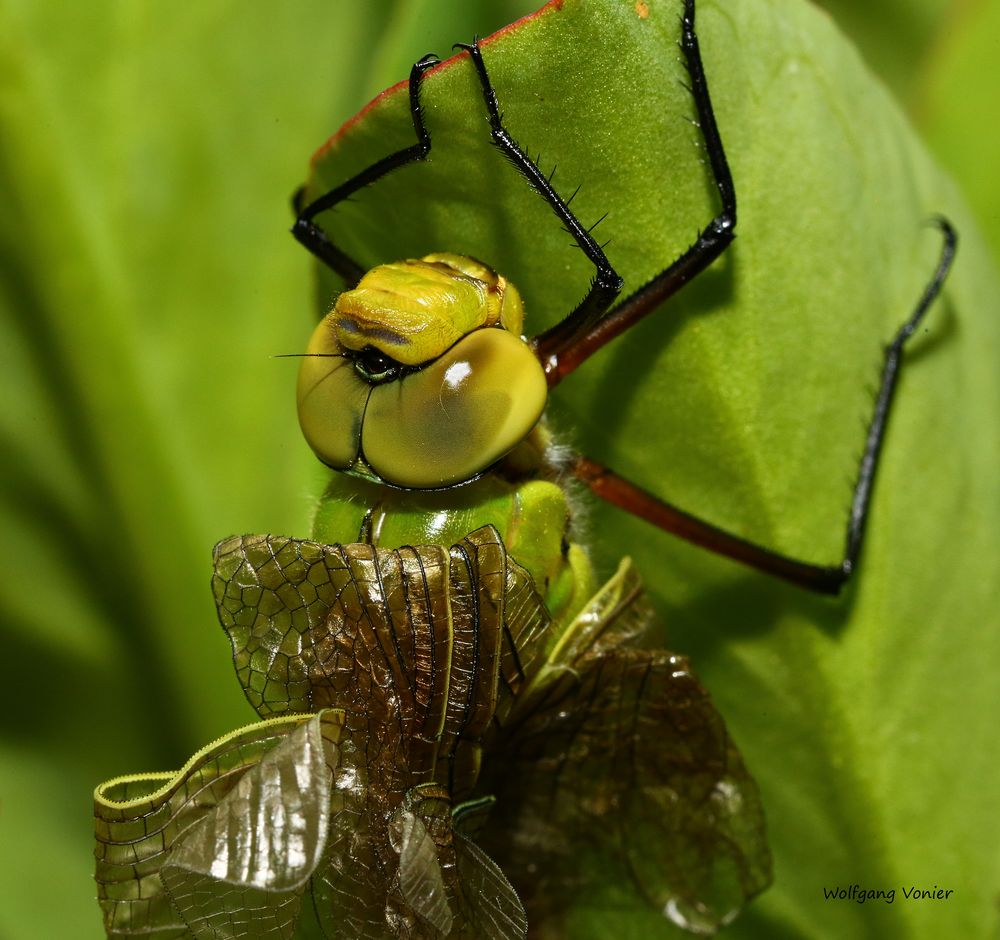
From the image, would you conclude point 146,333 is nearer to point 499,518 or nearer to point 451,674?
point 499,518

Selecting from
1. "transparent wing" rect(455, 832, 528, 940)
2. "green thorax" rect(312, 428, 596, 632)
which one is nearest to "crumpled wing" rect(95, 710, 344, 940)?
"transparent wing" rect(455, 832, 528, 940)

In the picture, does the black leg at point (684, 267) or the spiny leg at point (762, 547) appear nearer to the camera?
Result: the black leg at point (684, 267)

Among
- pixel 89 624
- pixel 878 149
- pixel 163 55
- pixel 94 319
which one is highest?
pixel 163 55

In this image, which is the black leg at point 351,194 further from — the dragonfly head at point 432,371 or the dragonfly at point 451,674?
the dragonfly head at point 432,371

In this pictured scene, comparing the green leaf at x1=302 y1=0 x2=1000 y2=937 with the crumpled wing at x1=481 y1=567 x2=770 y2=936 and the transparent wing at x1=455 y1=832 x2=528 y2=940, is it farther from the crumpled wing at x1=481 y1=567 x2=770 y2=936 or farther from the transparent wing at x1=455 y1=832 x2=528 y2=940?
the transparent wing at x1=455 y1=832 x2=528 y2=940

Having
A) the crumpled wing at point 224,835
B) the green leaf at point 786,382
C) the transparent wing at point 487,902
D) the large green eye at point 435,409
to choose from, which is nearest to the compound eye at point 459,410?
the large green eye at point 435,409

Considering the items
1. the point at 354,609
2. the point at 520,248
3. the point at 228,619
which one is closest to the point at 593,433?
the point at 520,248

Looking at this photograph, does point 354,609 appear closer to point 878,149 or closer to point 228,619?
point 228,619

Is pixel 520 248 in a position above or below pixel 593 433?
above
